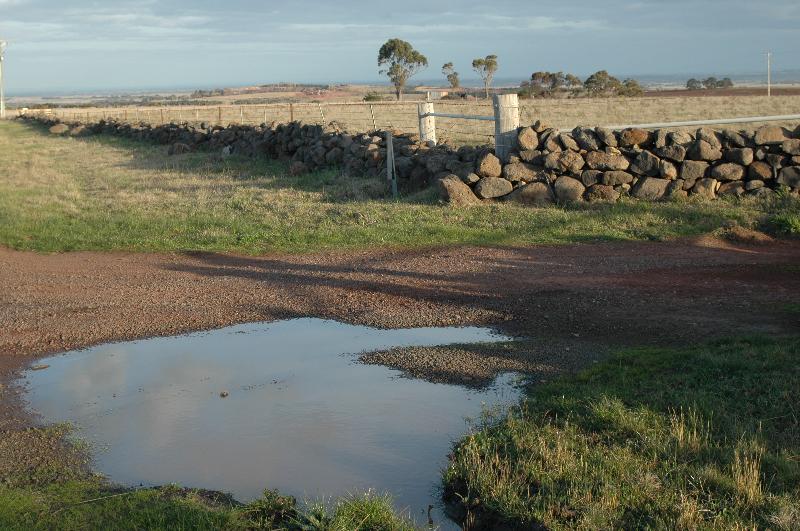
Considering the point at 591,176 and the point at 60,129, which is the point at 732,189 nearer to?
the point at 591,176

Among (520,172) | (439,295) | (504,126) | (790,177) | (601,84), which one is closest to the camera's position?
(439,295)

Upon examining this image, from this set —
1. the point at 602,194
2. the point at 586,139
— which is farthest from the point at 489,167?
the point at 602,194

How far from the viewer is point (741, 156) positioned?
14.6 m

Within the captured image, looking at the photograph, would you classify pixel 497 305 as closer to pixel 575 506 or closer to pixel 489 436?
pixel 489 436

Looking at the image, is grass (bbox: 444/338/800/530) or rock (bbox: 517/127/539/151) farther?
rock (bbox: 517/127/539/151)

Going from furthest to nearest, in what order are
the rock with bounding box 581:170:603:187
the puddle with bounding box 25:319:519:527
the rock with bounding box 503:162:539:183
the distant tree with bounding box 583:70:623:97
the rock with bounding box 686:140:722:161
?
1. the distant tree with bounding box 583:70:623:97
2. the rock with bounding box 503:162:539:183
3. the rock with bounding box 581:170:603:187
4. the rock with bounding box 686:140:722:161
5. the puddle with bounding box 25:319:519:527

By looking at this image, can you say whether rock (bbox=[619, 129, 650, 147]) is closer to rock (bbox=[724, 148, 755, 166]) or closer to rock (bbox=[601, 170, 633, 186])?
rock (bbox=[601, 170, 633, 186])

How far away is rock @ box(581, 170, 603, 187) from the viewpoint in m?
14.9

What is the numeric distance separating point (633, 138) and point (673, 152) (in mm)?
672

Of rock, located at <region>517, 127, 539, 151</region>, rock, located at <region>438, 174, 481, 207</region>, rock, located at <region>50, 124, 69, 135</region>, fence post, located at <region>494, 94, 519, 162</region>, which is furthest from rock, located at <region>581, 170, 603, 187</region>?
rock, located at <region>50, 124, 69, 135</region>

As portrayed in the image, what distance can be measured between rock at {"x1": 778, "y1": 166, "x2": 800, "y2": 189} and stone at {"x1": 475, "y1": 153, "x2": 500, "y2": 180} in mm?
4416

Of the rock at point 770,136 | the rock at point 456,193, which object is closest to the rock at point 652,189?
the rock at point 770,136

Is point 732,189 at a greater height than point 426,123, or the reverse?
point 426,123

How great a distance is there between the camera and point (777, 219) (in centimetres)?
1309
